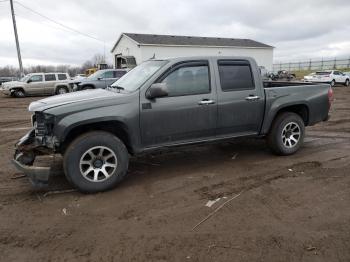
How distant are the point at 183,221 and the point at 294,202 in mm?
1504

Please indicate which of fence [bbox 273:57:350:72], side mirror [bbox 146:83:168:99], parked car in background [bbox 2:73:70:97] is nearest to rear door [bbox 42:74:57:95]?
parked car in background [bbox 2:73:70:97]

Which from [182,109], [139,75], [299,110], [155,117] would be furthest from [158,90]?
[299,110]

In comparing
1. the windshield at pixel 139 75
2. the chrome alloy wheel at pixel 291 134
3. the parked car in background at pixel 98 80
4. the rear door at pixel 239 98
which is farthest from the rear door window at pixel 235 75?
the parked car in background at pixel 98 80

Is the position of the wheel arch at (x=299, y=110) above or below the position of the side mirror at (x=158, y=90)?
below

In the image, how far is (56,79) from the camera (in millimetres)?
23984

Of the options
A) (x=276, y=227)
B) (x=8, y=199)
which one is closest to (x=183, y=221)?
(x=276, y=227)

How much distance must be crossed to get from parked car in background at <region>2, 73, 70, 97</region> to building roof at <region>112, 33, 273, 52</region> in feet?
49.6

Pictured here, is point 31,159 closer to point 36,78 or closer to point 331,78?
point 36,78

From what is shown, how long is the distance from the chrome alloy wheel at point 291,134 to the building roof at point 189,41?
32461mm

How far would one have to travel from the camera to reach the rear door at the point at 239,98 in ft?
18.6

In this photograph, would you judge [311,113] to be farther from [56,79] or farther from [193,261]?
[56,79]

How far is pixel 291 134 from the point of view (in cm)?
655

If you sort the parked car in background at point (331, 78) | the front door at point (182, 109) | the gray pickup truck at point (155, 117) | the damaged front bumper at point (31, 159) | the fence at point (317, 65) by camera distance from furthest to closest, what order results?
the fence at point (317, 65) → the parked car in background at point (331, 78) → the front door at point (182, 109) → the gray pickup truck at point (155, 117) → the damaged front bumper at point (31, 159)

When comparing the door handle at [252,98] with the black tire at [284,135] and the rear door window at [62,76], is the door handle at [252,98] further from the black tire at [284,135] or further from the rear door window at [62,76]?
the rear door window at [62,76]
